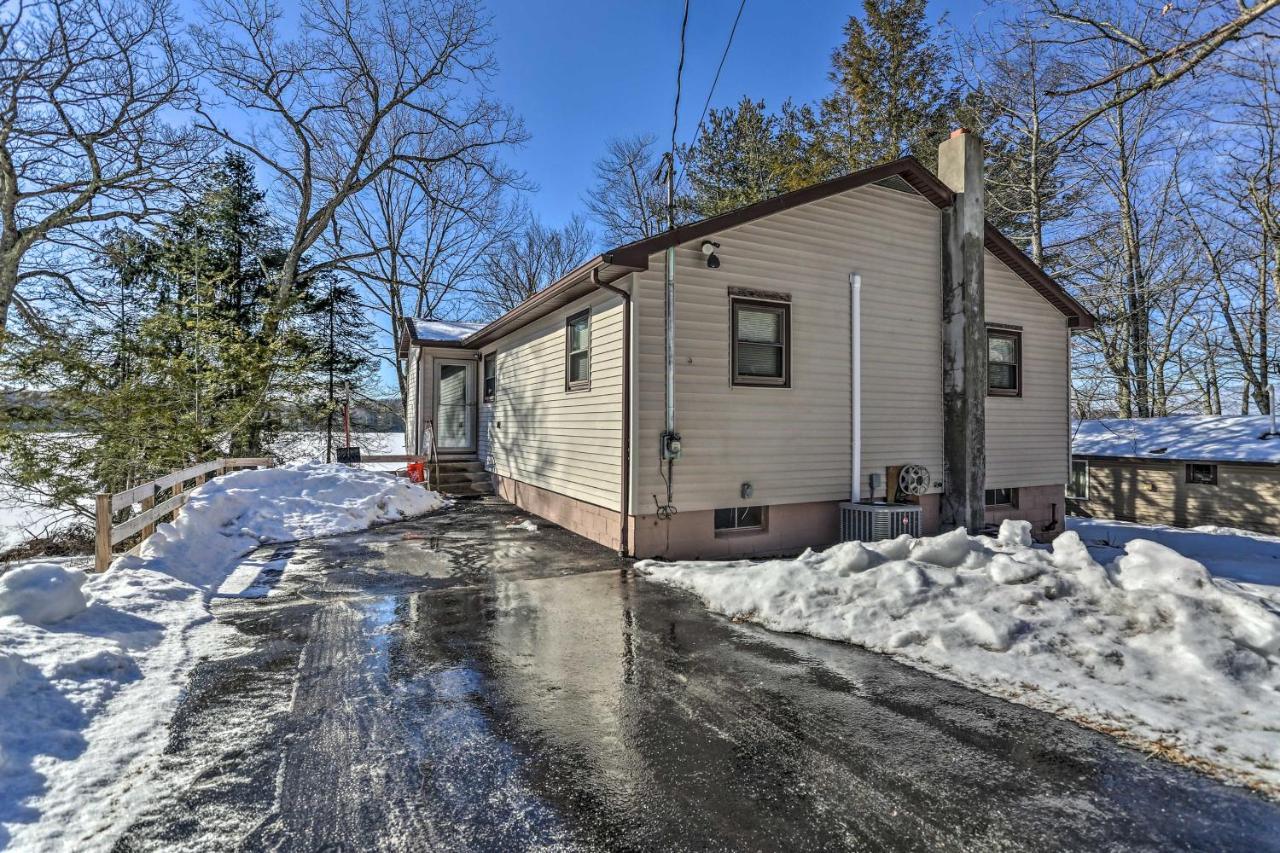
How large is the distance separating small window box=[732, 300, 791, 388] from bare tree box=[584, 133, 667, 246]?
60.3ft

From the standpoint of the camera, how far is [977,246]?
8789 millimetres

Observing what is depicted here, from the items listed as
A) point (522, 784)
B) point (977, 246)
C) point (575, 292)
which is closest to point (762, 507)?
point (575, 292)

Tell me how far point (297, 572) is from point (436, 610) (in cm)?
225

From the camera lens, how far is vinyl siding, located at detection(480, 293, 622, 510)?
24.5 feet

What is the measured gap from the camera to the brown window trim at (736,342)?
746 cm

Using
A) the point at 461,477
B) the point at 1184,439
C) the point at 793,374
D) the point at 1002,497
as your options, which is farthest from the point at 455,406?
the point at 1184,439

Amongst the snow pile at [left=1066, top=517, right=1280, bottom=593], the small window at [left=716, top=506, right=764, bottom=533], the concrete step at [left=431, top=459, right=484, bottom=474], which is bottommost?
the snow pile at [left=1066, top=517, right=1280, bottom=593]

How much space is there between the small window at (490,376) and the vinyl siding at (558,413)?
0.21 metres

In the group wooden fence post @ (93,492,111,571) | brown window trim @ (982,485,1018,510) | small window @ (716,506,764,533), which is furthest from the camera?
brown window trim @ (982,485,1018,510)

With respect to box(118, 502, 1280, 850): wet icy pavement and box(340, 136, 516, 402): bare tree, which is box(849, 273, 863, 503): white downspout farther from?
box(340, 136, 516, 402): bare tree

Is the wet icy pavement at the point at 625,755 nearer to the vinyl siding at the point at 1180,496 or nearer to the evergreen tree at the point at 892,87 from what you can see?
the vinyl siding at the point at 1180,496

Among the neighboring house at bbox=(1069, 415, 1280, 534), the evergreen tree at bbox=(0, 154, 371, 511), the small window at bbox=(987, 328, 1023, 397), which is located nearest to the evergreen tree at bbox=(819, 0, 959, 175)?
the neighboring house at bbox=(1069, 415, 1280, 534)

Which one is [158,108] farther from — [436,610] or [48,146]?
[436,610]

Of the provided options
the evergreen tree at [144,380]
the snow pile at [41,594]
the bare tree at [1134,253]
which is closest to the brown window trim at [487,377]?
the evergreen tree at [144,380]
